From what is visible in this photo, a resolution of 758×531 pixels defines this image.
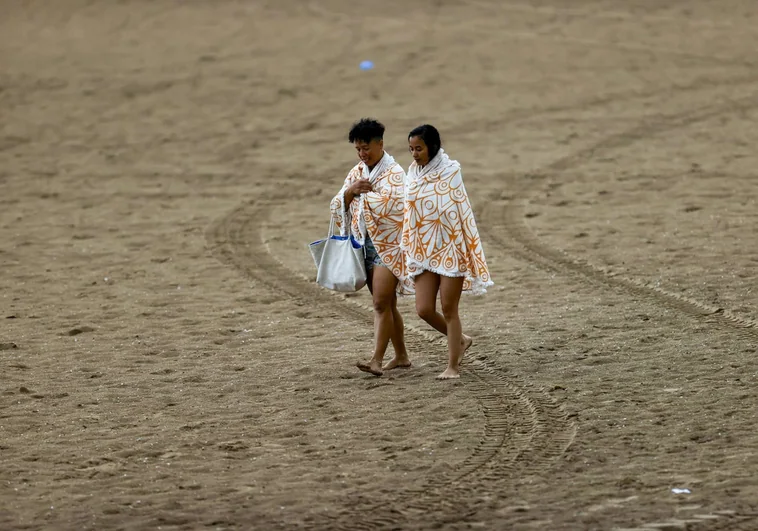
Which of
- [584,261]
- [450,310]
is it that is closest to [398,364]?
[450,310]

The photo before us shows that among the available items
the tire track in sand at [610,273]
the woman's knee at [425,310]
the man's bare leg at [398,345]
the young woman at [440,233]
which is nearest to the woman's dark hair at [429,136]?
the young woman at [440,233]

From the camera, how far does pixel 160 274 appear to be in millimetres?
12000

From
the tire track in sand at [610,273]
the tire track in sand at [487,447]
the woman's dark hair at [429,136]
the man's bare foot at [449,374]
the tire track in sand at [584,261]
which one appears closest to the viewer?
the tire track in sand at [610,273]

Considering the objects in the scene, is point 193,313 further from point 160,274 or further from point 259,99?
point 259,99

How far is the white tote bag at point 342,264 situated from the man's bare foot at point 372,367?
0.57 meters

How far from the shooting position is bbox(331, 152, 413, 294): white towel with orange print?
8211 millimetres

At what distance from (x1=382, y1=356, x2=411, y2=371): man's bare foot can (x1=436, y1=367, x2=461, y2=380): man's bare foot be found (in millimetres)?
380

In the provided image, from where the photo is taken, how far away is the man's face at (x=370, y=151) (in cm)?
807

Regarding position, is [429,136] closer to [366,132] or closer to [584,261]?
[366,132]

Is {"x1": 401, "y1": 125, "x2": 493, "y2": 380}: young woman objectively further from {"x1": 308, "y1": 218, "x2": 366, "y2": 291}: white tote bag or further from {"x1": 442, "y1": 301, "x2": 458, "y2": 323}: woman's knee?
{"x1": 308, "y1": 218, "x2": 366, "y2": 291}: white tote bag

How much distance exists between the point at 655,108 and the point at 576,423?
11.2 meters

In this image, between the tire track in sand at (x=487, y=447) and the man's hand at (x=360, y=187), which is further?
the man's hand at (x=360, y=187)

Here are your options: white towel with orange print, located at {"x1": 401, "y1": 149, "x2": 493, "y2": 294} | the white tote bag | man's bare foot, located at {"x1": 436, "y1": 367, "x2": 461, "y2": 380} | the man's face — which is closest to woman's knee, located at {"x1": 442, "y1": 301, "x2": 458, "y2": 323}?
white towel with orange print, located at {"x1": 401, "y1": 149, "x2": 493, "y2": 294}

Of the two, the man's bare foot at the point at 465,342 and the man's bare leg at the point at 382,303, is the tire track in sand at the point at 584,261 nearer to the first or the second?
the man's bare foot at the point at 465,342
